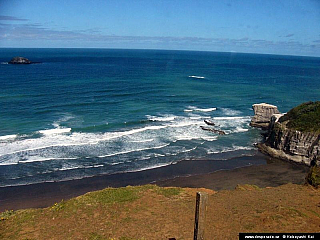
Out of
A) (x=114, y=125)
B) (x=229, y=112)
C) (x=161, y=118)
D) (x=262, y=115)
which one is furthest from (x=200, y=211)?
(x=229, y=112)

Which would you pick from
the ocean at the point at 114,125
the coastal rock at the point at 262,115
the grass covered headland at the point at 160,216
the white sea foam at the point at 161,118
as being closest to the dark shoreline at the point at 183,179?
the ocean at the point at 114,125

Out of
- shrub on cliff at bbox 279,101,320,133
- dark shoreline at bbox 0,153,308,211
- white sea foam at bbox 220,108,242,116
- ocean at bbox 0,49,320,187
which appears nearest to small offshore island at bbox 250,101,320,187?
shrub on cliff at bbox 279,101,320,133

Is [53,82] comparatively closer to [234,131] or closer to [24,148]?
[24,148]

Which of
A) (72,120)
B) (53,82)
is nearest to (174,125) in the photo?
(72,120)

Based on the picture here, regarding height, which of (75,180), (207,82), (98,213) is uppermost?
(207,82)

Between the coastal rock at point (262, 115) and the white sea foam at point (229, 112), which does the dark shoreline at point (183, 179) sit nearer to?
the coastal rock at point (262, 115)

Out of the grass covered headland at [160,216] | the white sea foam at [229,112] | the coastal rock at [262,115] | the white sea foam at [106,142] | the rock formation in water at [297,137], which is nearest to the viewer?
the grass covered headland at [160,216]

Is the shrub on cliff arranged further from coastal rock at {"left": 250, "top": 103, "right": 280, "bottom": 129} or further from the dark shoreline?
coastal rock at {"left": 250, "top": 103, "right": 280, "bottom": 129}
